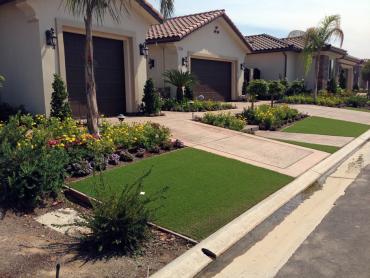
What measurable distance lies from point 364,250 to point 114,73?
447 inches

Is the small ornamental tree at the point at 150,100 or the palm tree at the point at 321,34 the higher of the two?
the palm tree at the point at 321,34

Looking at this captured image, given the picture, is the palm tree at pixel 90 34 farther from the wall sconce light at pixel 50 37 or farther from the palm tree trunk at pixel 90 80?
the wall sconce light at pixel 50 37

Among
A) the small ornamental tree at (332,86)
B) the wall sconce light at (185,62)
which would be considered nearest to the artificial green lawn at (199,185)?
the wall sconce light at (185,62)

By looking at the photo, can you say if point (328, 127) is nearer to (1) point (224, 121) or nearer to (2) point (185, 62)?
(1) point (224, 121)

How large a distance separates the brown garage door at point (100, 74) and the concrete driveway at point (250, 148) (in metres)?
3.32

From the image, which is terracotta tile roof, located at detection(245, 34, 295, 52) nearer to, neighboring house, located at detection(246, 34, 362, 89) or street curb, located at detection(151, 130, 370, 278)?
neighboring house, located at detection(246, 34, 362, 89)

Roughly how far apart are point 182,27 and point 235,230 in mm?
14792

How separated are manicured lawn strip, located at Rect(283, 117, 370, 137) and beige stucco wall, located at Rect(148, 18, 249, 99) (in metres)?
6.26

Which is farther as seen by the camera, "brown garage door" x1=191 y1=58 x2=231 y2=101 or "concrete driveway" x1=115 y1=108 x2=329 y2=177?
"brown garage door" x1=191 y1=58 x2=231 y2=101

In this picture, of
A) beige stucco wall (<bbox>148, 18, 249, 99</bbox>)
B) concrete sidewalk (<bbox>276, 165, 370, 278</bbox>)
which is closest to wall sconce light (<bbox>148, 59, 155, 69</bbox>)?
beige stucco wall (<bbox>148, 18, 249, 99</bbox>)

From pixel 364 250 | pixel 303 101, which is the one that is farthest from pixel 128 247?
pixel 303 101

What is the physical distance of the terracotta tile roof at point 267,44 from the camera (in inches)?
1028

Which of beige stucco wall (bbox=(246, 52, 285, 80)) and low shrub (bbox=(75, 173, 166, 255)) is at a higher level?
beige stucco wall (bbox=(246, 52, 285, 80))

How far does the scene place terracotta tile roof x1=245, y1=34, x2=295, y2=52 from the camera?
26.1 metres
